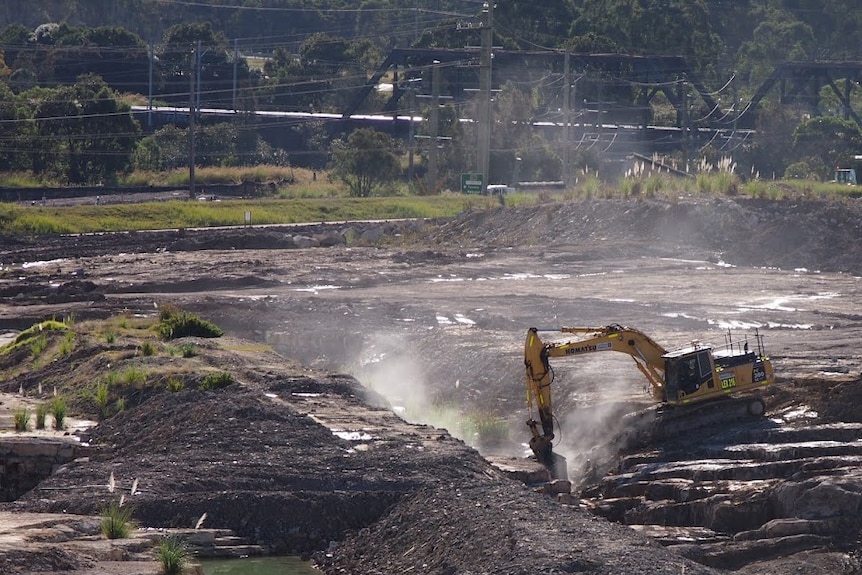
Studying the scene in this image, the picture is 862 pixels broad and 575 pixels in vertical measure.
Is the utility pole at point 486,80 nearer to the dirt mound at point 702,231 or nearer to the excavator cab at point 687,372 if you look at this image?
the dirt mound at point 702,231

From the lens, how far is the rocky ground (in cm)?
2423

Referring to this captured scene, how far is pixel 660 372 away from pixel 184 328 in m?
16.1

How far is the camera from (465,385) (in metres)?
39.5

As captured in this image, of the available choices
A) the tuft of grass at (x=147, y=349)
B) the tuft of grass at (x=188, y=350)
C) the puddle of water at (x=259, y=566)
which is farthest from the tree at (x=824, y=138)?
the puddle of water at (x=259, y=566)

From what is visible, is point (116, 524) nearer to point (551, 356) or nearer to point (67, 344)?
point (551, 356)

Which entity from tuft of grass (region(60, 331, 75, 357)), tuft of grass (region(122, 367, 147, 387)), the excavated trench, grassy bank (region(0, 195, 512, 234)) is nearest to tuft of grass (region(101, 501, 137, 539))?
the excavated trench

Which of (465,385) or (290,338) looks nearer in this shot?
(465,385)

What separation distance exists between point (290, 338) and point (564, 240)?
2573cm

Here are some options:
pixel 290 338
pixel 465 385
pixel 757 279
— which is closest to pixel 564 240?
pixel 757 279

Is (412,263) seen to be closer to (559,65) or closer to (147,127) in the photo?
(147,127)

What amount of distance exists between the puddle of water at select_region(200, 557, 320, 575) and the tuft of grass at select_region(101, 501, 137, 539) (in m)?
1.37

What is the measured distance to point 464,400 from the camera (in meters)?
38.5

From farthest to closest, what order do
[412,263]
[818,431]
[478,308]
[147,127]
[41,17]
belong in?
[41,17] → [147,127] → [412,263] → [478,308] → [818,431]

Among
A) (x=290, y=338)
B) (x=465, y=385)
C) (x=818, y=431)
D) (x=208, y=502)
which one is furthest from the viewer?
(x=290, y=338)
